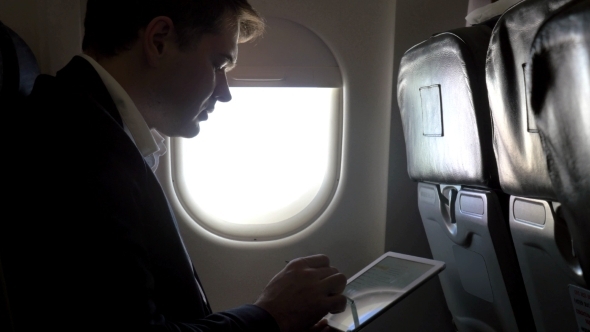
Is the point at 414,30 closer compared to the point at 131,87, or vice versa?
the point at 131,87

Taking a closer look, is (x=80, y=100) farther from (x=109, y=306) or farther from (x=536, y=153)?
(x=536, y=153)

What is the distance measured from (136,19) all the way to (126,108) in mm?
229

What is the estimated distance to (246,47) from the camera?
7.79 ft

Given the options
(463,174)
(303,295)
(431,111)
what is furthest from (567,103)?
(431,111)

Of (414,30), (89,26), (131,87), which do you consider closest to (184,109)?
(131,87)

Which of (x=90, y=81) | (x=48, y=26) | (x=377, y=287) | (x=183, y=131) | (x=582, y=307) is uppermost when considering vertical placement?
(x=48, y=26)

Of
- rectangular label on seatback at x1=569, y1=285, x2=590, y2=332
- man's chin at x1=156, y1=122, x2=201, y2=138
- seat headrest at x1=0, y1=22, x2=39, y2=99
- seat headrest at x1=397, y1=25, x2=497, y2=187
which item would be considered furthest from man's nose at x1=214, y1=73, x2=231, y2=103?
rectangular label on seatback at x1=569, y1=285, x2=590, y2=332

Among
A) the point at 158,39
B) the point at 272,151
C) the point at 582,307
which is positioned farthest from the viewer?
the point at 272,151

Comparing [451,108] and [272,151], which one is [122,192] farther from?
[272,151]

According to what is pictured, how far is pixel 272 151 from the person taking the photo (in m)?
2.54

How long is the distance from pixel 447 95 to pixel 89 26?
3.27 feet

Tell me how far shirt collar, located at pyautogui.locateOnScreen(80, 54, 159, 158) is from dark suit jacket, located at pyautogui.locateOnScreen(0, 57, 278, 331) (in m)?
0.18

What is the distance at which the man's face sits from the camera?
1.39 metres

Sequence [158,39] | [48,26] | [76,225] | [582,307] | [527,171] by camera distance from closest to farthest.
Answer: [76,225] → [582,307] → [527,171] → [158,39] → [48,26]
